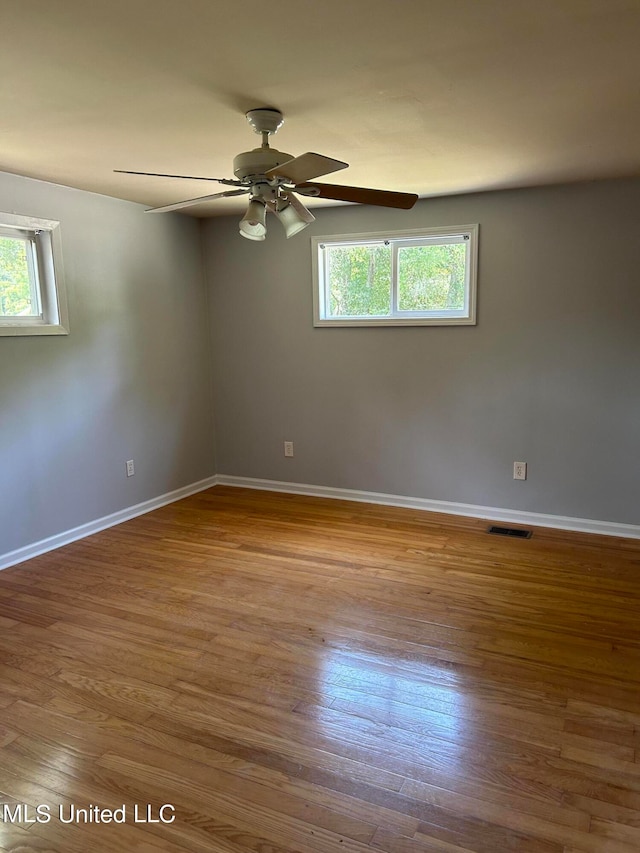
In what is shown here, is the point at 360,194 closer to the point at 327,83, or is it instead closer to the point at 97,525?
the point at 327,83

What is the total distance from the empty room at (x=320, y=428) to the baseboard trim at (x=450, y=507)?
0.03m

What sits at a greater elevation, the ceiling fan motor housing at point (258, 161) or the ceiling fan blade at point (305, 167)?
the ceiling fan motor housing at point (258, 161)

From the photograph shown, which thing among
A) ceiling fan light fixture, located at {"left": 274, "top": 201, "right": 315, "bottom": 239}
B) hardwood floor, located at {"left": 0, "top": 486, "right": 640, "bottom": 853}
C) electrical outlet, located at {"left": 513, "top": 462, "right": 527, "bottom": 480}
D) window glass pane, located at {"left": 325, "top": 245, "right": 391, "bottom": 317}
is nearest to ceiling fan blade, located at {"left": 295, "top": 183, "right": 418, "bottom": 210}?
ceiling fan light fixture, located at {"left": 274, "top": 201, "right": 315, "bottom": 239}

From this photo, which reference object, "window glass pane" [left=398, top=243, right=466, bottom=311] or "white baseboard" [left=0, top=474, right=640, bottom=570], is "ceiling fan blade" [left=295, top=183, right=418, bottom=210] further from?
"white baseboard" [left=0, top=474, right=640, bottom=570]

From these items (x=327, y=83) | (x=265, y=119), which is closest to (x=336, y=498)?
(x=265, y=119)

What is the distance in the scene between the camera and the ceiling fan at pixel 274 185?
2.16 metres

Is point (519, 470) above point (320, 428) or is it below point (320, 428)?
below

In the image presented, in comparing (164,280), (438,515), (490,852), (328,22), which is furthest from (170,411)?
(490,852)

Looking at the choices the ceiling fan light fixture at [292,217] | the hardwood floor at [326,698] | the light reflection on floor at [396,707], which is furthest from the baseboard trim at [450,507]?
the ceiling fan light fixture at [292,217]

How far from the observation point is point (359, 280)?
14.2 ft

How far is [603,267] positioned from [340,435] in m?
2.13

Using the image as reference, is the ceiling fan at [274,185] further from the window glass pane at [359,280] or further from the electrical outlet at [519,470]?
the electrical outlet at [519,470]

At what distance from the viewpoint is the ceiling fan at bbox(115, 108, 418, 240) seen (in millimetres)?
2156

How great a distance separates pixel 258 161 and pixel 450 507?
2809 mm
